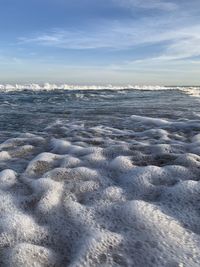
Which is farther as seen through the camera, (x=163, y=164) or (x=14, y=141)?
(x=14, y=141)

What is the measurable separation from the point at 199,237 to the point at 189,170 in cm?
140

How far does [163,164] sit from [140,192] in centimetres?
90

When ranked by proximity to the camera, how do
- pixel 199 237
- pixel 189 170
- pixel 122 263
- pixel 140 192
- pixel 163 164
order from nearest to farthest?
1. pixel 122 263
2. pixel 199 237
3. pixel 140 192
4. pixel 189 170
5. pixel 163 164

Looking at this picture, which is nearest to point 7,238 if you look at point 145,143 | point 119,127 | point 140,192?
point 140,192

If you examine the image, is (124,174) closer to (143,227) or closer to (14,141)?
(143,227)

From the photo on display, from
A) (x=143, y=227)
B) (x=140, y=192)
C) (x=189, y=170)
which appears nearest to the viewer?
(x=143, y=227)

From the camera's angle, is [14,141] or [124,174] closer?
[124,174]

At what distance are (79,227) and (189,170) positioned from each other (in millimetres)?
1599

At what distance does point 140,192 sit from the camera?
138 inches

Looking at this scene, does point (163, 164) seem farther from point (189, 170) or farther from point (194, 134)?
point (194, 134)

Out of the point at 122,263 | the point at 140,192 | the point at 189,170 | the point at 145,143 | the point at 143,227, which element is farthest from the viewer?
the point at 145,143

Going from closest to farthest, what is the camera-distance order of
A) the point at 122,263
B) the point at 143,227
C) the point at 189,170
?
the point at 122,263 < the point at 143,227 < the point at 189,170

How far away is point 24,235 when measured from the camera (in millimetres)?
2824

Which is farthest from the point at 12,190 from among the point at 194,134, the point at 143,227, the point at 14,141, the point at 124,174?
the point at 194,134
